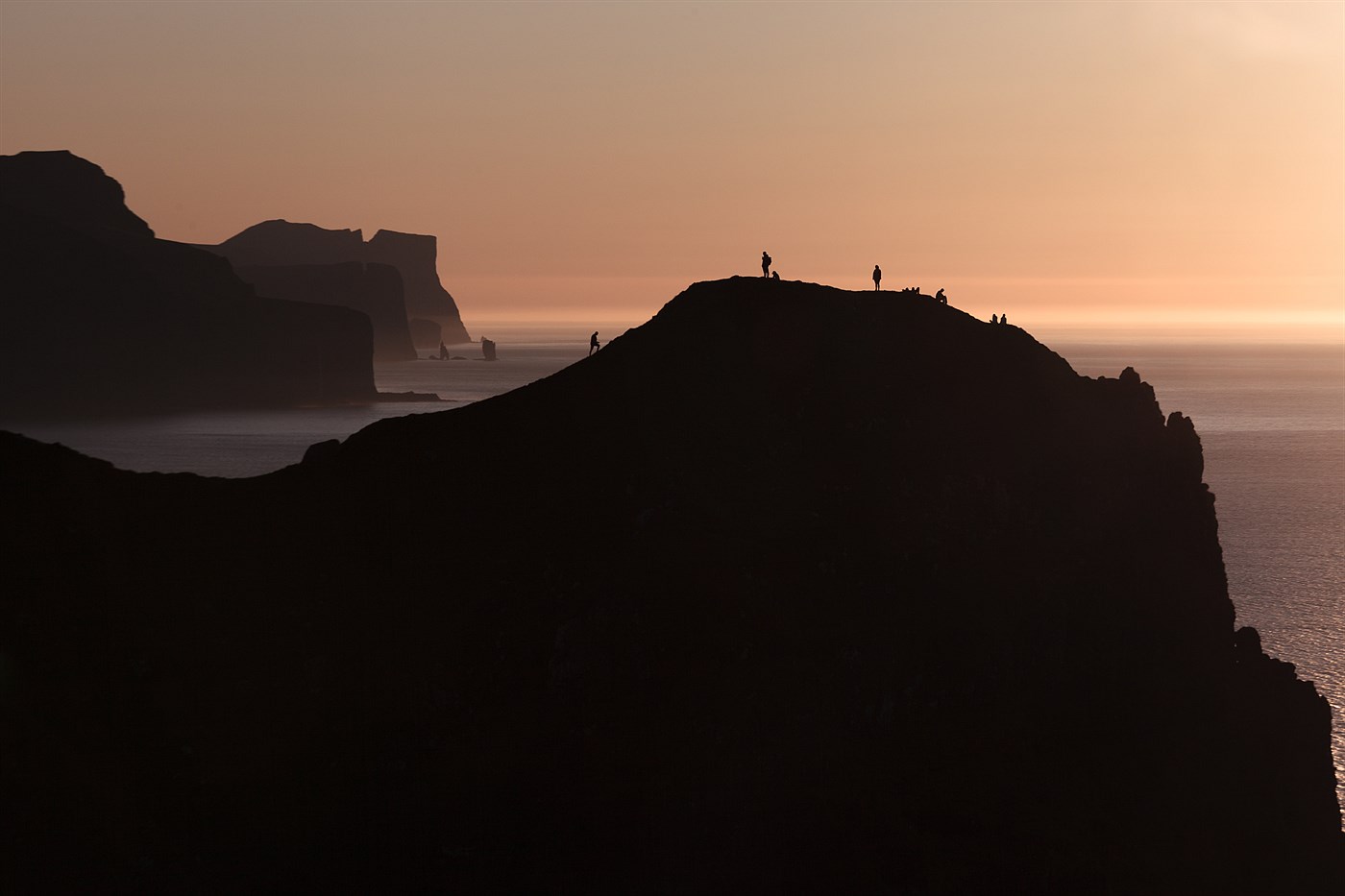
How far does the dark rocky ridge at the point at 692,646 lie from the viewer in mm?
48219

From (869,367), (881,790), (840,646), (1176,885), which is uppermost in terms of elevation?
(869,367)

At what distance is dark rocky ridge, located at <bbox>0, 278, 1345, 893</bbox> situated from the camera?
48.2m

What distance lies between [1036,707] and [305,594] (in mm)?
31129

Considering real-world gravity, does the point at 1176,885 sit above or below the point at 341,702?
below

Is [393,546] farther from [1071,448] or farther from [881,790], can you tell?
[1071,448]

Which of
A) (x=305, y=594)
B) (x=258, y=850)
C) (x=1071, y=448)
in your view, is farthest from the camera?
(x=1071, y=448)

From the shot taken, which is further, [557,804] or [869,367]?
[869,367]

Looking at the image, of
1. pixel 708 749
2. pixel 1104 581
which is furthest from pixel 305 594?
pixel 1104 581

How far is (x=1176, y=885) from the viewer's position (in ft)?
173

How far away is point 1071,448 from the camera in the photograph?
62844 millimetres

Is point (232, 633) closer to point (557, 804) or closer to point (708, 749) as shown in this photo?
point (557, 804)

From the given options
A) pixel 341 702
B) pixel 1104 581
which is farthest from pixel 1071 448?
pixel 341 702

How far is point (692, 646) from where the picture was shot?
2055 inches

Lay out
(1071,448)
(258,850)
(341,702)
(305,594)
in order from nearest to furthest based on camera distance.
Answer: (258,850)
(341,702)
(305,594)
(1071,448)
